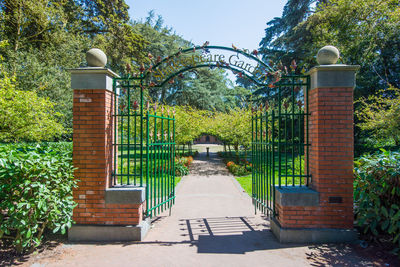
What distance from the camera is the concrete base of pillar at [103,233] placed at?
13.5 feet

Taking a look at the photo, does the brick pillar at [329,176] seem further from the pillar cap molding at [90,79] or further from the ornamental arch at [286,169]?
the pillar cap molding at [90,79]

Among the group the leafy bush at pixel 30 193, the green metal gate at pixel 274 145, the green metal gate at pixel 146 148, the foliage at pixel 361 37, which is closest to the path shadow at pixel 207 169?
the green metal gate at pixel 146 148

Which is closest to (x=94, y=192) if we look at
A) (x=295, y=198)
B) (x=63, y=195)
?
(x=63, y=195)

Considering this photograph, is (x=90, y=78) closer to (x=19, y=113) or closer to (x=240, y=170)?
(x=19, y=113)

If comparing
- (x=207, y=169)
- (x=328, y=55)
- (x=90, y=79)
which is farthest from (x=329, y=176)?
(x=207, y=169)

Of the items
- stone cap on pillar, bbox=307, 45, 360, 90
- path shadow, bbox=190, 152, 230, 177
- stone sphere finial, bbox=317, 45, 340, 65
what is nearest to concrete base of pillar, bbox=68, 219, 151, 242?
stone cap on pillar, bbox=307, 45, 360, 90

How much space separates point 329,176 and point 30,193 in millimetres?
4636

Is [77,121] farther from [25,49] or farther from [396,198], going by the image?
[25,49]

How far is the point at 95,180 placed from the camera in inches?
163

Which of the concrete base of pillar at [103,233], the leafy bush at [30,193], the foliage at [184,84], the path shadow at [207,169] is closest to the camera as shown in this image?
the leafy bush at [30,193]

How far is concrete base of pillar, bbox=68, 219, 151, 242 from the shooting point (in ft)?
13.5

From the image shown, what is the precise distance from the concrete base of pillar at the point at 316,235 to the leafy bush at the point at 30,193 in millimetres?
3546

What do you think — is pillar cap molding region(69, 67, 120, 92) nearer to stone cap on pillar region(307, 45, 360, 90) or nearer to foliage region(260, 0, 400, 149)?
stone cap on pillar region(307, 45, 360, 90)

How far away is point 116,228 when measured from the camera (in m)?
4.12
